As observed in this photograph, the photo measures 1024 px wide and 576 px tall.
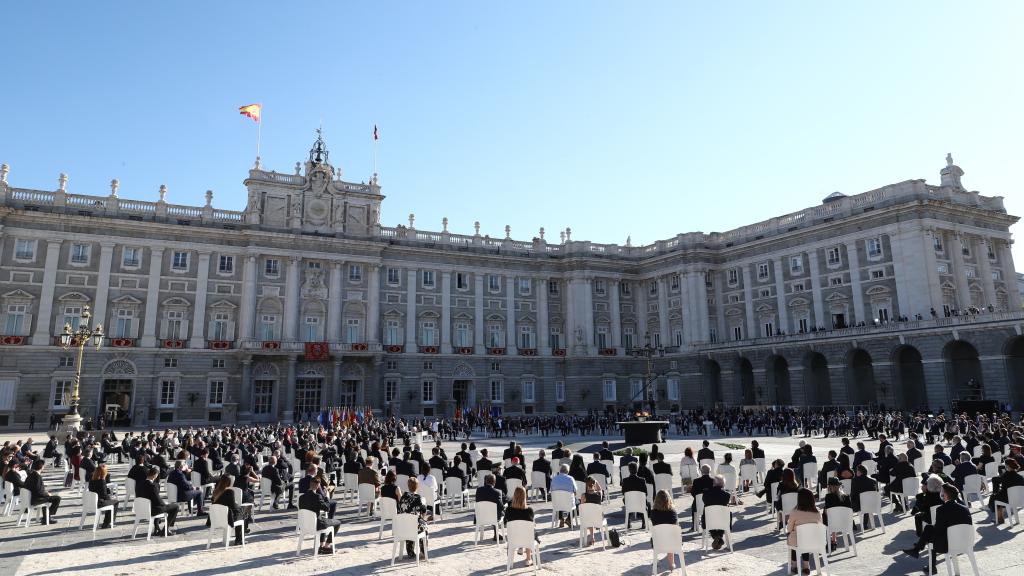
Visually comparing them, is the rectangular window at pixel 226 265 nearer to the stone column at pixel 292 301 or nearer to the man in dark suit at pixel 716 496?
the stone column at pixel 292 301

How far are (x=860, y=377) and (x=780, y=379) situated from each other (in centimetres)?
690

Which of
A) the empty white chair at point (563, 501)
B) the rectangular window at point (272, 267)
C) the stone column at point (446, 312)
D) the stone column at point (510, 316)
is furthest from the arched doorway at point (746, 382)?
the empty white chair at point (563, 501)

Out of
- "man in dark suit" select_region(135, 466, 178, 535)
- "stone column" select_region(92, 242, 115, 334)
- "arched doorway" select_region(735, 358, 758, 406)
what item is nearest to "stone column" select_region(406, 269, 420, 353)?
"stone column" select_region(92, 242, 115, 334)

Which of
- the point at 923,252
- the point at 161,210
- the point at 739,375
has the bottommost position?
the point at 739,375

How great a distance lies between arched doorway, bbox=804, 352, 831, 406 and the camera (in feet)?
171

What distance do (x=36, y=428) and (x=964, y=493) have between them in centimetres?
5299

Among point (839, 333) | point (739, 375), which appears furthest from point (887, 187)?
point (739, 375)

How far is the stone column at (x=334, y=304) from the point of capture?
55.1m

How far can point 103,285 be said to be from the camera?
49.0 metres

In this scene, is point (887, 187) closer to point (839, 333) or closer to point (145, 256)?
point (839, 333)

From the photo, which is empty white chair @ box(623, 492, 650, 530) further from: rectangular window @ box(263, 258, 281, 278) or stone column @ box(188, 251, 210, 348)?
rectangular window @ box(263, 258, 281, 278)

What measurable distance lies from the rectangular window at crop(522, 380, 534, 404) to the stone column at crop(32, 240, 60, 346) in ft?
126

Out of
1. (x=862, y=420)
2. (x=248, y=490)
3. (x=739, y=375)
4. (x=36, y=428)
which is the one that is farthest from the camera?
(x=739, y=375)

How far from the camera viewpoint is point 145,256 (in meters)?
50.8
